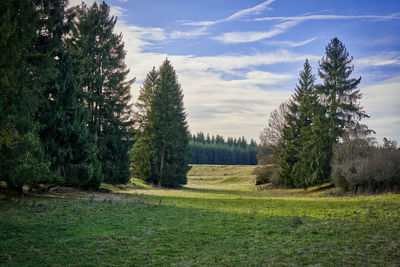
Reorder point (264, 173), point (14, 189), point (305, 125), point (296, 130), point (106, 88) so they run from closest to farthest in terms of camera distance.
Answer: point (14, 189) → point (106, 88) → point (305, 125) → point (296, 130) → point (264, 173)

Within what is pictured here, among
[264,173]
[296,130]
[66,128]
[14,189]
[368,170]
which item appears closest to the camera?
[14,189]

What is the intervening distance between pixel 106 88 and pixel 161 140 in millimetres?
12007

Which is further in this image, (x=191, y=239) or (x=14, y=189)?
(x=14, y=189)

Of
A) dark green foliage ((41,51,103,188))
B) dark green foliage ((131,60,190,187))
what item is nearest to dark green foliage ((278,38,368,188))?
dark green foliage ((131,60,190,187))

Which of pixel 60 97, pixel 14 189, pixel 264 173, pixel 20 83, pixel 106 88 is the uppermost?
pixel 106 88

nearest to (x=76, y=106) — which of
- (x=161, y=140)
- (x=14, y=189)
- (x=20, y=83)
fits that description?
(x=14, y=189)

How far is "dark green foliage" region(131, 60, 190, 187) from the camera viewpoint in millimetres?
36125

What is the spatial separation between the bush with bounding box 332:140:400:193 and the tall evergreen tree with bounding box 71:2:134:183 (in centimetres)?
1905

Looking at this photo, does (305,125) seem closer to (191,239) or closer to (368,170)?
(368,170)

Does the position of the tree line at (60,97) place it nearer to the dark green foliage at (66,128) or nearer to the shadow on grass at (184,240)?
the dark green foliage at (66,128)

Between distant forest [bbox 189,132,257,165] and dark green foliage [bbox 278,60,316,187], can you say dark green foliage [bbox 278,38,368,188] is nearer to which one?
dark green foliage [bbox 278,60,316,187]

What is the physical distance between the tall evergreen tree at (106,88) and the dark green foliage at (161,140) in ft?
26.8

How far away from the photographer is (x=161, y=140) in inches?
1430

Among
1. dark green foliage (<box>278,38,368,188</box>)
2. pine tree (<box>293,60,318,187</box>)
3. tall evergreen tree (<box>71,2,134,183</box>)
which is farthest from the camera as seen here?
pine tree (<box>293,60,318,187</box>)
